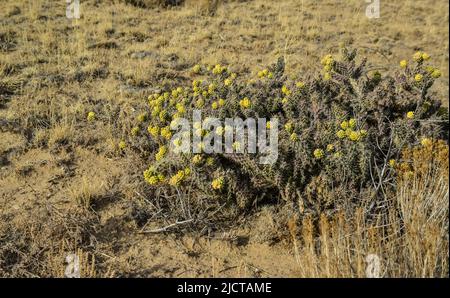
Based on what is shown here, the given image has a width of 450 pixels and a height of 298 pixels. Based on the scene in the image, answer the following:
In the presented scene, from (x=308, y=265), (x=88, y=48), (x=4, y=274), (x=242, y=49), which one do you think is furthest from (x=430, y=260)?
(x=88, y=48)

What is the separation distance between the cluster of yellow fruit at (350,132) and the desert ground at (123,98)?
2.62ft

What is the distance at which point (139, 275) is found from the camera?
313 cm

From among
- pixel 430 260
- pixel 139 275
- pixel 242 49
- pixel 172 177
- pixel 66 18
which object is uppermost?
pixel 66 18

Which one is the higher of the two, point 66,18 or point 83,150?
point 66,18

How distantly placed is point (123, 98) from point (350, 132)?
10.1 feet

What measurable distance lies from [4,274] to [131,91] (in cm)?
296

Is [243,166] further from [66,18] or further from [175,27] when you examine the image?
[66,18]

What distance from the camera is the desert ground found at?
3.27m

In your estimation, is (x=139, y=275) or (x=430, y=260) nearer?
(x=430, y=260)

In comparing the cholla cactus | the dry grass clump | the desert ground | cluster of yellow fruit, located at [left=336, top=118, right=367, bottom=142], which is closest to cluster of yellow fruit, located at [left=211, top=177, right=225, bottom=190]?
the cholla cactus

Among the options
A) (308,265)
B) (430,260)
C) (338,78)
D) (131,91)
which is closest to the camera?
(430,260)

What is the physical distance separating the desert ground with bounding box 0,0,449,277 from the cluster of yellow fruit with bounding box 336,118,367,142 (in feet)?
2.62

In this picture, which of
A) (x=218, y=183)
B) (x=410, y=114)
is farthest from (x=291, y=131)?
(x=410, y=114)

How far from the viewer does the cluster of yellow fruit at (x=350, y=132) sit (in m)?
3.25
